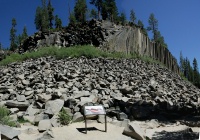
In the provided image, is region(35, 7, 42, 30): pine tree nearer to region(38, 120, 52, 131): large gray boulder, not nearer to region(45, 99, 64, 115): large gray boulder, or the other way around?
region(45, 99, 64, 115): large gray boulder

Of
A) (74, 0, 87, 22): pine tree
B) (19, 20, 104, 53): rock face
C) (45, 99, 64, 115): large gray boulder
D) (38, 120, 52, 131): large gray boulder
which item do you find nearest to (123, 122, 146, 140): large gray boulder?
(38, 120, 52, 131): large gray boulder

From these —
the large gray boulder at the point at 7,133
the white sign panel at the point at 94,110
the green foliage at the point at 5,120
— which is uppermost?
the white sign panel at the point at 94,110

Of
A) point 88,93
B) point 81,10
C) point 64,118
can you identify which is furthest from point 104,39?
point 64,118

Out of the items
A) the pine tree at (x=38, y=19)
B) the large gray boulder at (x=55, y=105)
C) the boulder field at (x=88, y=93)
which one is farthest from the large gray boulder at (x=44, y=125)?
the pine tree at (x=38, y=19)

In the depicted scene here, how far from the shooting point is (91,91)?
15.4 m

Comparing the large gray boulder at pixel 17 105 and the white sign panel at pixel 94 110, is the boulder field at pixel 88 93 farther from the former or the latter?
the white sign panel at pixel 94 110

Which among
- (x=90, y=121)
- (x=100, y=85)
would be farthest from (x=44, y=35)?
(x=90, y=121)

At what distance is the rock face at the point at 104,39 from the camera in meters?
29.0

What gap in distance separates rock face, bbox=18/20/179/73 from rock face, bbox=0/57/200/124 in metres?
6.34

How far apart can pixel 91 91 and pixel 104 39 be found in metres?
15.3

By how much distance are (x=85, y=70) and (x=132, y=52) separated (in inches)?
409

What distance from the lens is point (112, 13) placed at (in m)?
40.9

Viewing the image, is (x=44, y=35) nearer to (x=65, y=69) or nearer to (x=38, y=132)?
(x=65, y=69)

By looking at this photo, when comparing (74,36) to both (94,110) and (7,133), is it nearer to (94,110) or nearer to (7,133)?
(94,110)
